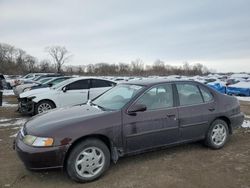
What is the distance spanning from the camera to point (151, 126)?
4.43 meters

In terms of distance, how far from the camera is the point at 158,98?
15.7 ft

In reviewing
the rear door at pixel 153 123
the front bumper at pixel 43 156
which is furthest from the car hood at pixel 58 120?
the rear door at pixel 153 123

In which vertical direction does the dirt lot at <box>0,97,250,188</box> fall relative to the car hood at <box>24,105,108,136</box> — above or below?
below

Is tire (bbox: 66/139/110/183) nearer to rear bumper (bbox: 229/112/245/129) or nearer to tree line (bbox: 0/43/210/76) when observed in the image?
rear bumper (bbox: 229/112/245/129)

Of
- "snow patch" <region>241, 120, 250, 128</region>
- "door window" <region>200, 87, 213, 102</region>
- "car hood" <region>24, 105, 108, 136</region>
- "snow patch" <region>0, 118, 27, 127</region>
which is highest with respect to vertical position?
"door window" <region>200, 87, 213, 102</region>

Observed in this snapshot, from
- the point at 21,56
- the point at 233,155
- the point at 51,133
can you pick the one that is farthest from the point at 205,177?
the point at 21,56

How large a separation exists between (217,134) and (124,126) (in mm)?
2244

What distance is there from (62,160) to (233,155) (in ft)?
10.6

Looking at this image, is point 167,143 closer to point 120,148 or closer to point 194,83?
point 120,148

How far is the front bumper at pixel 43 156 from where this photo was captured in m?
3.63

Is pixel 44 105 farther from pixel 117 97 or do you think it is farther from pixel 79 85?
pixel 117 97

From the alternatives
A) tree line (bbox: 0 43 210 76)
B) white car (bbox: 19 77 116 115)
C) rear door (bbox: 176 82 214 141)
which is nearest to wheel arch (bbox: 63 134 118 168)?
rear door (bbox: 176 82 214 141)

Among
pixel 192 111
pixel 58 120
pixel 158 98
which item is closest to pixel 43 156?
pixel 58 120

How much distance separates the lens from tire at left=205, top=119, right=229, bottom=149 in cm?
524
